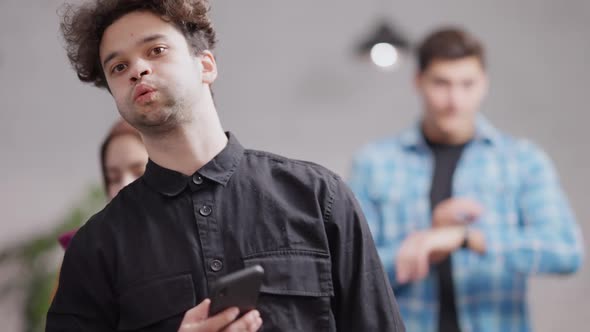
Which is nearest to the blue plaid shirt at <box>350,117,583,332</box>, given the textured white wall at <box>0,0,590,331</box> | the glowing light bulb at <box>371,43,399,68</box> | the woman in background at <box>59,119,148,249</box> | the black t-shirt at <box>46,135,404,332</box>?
the textured white wall at <box>0,0,590,331</box>

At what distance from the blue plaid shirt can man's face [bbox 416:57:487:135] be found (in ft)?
0.29

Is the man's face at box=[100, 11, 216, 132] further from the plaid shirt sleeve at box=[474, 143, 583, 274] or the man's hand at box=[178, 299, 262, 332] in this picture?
the plaid shirt sleeve at box=[474, 143, 583, 274]

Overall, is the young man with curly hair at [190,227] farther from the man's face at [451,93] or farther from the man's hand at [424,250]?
the man's face at [451,93]

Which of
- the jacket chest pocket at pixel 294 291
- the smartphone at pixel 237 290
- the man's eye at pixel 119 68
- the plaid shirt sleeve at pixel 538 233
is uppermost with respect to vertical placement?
the man's eye at pixel 119 68

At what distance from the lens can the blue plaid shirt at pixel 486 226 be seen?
2.70 meters

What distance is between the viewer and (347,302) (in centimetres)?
129

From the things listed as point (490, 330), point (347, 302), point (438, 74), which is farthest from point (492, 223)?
point (347, 302)

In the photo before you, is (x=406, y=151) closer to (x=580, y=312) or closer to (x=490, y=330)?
(x=490, y=330)

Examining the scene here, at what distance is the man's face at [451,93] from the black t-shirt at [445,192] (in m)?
0.08

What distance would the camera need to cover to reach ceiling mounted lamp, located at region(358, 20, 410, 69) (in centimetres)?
313

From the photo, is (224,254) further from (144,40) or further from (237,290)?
(144,40)

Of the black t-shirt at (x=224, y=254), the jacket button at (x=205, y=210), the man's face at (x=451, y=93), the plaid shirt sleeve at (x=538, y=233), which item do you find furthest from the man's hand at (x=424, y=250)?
the jacket button at (x=205, y=210)

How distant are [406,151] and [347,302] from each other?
5.37ft

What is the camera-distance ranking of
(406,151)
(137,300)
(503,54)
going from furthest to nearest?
(503,54) → (406,151) → (137,300)
